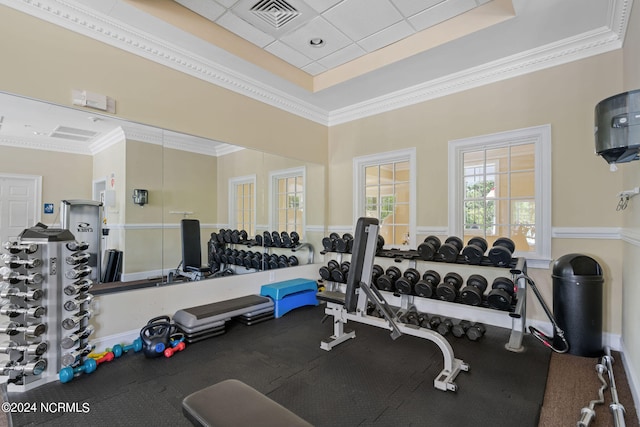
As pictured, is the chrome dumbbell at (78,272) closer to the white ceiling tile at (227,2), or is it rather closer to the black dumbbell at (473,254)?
the white ceiling tile at (227,2)

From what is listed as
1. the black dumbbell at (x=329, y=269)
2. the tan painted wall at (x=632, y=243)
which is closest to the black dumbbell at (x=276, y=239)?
the black dumbbell at (x=329, y=269)

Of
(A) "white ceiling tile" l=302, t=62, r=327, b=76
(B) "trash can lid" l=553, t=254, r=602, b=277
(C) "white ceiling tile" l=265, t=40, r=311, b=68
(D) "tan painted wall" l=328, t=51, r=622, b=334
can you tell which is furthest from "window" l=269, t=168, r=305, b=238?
(B) "trash can lid" l=553, t=254, r=602, b=277

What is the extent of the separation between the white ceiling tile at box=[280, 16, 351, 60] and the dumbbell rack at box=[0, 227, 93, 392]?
112 inches

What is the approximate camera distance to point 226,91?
3.69m

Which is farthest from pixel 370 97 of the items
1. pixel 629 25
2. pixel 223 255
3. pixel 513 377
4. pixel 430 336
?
pixel 513 377

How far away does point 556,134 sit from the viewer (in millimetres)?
3139

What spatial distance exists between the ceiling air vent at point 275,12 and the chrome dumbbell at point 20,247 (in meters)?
2.66

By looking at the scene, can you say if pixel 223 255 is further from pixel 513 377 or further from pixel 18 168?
pixel 513 377

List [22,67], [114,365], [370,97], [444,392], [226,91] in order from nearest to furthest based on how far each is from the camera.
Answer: [444,392] < [22,67] < [114,365] < [226,91] < [370,97]

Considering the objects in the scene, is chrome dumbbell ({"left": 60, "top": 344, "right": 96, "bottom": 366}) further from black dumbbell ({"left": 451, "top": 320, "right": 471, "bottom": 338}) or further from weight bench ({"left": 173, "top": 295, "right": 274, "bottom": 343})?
black dumbbell ({"left": 451, "top": 320, "right": 471, "bottom": 338})

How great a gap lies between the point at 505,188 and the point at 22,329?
4.75 metres

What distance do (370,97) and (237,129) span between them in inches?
78.1

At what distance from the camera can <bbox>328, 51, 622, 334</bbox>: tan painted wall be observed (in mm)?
2871

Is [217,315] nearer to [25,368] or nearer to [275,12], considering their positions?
[25,368]
